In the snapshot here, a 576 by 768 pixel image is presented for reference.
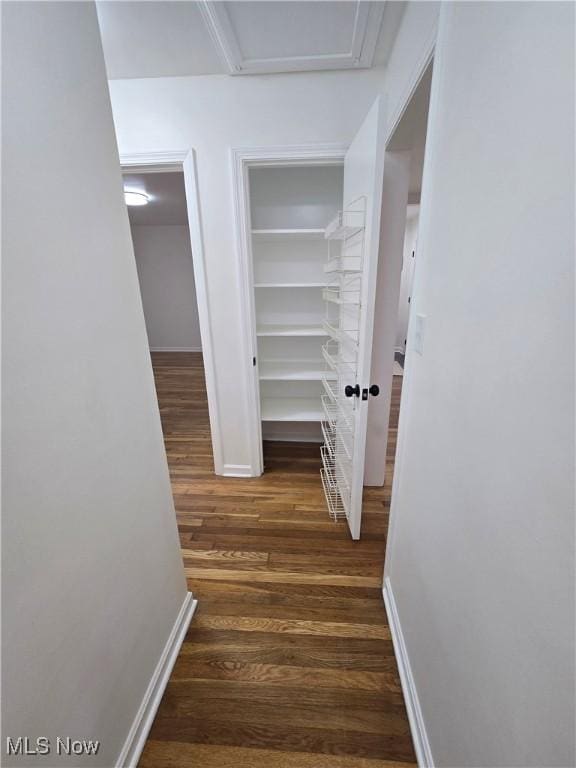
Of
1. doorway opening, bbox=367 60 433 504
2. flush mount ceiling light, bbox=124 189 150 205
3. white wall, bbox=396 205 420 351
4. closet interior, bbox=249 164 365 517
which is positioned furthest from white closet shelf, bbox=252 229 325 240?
white wall, bbox=396 205 420 351

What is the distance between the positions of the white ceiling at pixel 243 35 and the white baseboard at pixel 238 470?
2.33m

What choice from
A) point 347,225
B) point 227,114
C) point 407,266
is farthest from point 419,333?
point 407,266

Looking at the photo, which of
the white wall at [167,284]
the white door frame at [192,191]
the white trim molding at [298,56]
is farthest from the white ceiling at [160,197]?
the white trim molding at [298,56]

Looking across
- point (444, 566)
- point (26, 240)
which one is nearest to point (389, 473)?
point (444, 566)

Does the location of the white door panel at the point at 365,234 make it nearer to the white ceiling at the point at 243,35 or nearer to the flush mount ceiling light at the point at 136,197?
the white ceiling at the point at 243,35

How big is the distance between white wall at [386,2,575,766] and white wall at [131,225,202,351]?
5495 millimetres

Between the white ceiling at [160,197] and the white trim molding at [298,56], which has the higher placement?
the white ceiling at [160,197]

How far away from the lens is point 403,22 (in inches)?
48.1

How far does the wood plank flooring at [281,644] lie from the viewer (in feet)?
3.33

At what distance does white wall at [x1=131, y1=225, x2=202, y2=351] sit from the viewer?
18.3ft

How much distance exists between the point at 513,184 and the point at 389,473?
2.10 metres

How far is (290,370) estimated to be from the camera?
254 centimetres

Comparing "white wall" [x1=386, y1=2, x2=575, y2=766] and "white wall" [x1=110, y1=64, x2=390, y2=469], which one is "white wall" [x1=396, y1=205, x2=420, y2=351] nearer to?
"white wall" [x1=110, y1=64, x2=390, y2=469]

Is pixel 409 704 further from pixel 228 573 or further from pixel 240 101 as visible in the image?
pixel 240 101
